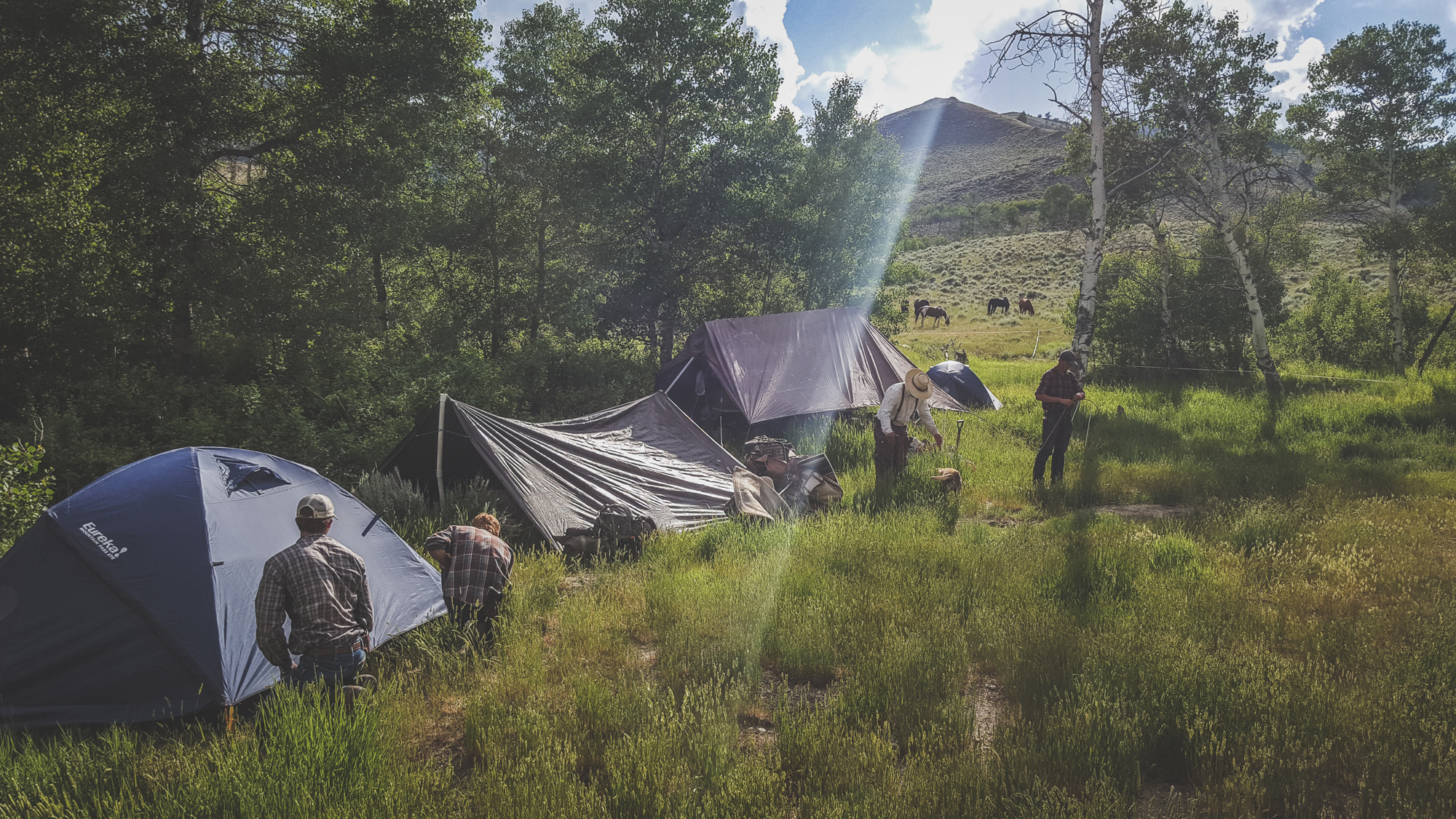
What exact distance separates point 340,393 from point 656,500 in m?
6.38

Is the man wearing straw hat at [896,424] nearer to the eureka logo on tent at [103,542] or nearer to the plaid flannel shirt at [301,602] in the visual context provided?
the plaid flannel shirt at [301,602]

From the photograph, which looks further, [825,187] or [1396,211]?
[825,187]

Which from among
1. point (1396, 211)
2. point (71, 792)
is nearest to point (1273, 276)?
point (1396, 211)

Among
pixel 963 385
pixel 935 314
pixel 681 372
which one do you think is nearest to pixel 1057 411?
pixel 963 385

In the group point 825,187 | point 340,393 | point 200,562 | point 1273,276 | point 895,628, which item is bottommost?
point 895,628

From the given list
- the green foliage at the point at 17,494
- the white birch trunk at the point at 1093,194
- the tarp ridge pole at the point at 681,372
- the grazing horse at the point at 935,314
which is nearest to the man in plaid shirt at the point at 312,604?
the green foliage at the point at 17,494

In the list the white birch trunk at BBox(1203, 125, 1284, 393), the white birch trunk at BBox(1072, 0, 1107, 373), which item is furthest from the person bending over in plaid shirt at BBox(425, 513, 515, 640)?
the white birch trunk at BBox(1203, 125, 1284, 393)

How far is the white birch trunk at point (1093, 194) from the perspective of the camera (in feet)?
42.3

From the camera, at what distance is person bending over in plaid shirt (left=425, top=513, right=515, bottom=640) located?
203 inches

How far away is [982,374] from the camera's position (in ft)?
66.4

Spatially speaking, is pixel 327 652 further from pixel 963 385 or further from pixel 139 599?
pixel 963 385

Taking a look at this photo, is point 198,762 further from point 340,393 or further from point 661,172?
point 661,172

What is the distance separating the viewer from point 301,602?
3934mm

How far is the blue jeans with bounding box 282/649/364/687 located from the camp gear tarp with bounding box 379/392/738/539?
3.29 m
